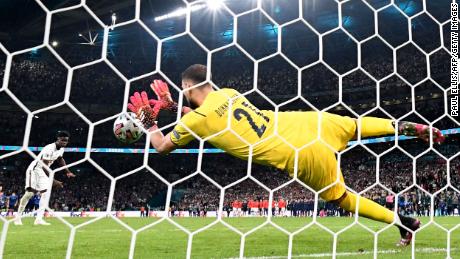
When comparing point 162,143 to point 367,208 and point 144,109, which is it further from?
point 367,208

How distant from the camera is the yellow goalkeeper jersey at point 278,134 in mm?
2327

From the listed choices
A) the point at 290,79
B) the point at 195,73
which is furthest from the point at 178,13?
the point at 195,73

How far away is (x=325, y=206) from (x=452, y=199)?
379 cm

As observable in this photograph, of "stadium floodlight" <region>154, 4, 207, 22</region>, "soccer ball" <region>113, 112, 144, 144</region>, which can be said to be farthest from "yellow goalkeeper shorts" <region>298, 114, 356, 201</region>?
"stadium floodlight" <region>154, 4, 207, 22</region>

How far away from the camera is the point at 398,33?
1836cm

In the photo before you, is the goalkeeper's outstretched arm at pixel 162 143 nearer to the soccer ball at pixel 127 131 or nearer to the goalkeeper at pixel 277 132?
the goalkeeper at pixel 277 132

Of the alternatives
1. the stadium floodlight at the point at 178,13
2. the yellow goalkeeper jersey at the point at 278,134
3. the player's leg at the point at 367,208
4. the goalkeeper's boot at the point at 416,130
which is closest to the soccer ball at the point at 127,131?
the yellow goalkeeper jersey at the point at 278,134

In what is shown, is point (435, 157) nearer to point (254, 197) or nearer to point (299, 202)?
point (299, 202)

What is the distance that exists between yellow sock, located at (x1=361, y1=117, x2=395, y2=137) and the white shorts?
13.3 ft

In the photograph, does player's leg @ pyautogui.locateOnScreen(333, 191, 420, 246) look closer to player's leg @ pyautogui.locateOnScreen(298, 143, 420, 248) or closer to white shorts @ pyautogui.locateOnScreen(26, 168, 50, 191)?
player's leg @ pyautogui.locateOnScreen(298, 143, 420, 248)

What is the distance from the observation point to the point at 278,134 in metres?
2.37

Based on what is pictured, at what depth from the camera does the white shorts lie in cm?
532

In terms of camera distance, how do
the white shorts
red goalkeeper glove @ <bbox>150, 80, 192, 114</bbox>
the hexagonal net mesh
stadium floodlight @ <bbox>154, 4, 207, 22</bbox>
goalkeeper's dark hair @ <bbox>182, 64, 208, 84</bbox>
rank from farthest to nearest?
the hexagonal net mesh → stadium floodlight @ <bbox>154, 4, 207, 22</bbox> → the white shorts → goalkeeper's dark hair @ <bbox>182, 64, 208, 84</bbox> → red goalkeeper glove @ <bbox>150, 80, 192, 114</bbox>

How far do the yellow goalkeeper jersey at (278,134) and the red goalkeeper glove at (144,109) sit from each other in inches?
11.2
